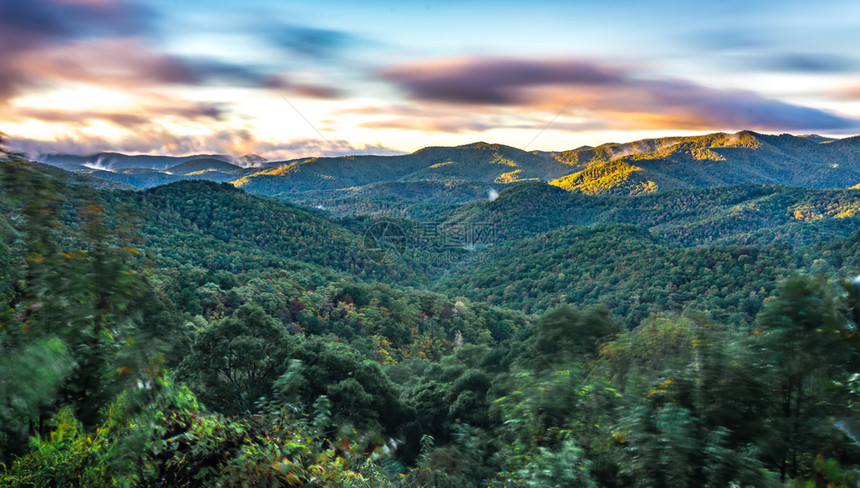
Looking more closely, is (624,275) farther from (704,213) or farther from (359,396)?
(704,213)

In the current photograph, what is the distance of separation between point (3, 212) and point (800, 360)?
769 centimetres

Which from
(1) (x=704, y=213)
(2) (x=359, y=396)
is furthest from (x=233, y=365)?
(1) (x=704, y=213)

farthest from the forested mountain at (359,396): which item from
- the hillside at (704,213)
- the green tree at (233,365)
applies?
the hillside at (704,213)

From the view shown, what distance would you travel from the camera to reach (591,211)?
198250mm

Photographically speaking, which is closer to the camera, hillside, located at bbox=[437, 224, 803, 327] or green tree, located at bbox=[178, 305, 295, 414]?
green tree, located at bbox=[178, 305, 295, 414]

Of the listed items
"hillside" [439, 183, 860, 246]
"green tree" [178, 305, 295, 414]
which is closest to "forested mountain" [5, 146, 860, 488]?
"green tree" [178, 305, 295, 414]

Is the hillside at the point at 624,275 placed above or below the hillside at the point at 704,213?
below

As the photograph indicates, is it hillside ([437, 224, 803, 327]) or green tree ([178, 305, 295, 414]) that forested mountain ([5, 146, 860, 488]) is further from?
hillside ([437, 224, 803, 327])

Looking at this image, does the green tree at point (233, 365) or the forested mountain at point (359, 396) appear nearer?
the forested mountain at point (359, 396)

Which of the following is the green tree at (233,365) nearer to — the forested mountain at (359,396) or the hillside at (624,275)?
the forested mountain at (359,396)

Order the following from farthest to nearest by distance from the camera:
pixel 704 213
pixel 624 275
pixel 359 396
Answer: pixel 704 213 → pixel 624 275 → pixel 359 396

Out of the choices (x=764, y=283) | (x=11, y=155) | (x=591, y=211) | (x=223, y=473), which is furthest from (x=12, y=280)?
(x=591, y=211)

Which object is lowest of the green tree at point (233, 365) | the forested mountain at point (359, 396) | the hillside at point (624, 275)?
the hillside at point (624, 275)

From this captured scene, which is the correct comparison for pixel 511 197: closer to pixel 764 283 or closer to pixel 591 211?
pixel 591 211
